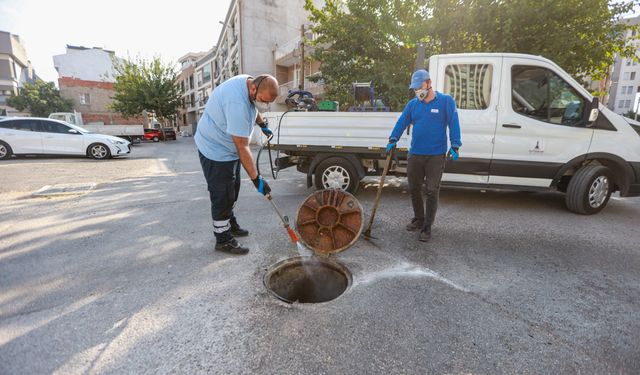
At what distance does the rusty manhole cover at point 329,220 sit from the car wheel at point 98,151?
11.2 m

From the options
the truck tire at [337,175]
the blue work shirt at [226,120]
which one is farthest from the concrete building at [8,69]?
the blue work shirt at [226,120]

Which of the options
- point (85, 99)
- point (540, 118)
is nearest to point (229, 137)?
point (540, 118)

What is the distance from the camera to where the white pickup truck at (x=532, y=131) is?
15.3ft

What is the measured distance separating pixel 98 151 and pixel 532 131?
42.8 ft

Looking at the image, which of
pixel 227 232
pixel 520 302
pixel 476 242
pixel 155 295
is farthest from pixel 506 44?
pixel 155 295

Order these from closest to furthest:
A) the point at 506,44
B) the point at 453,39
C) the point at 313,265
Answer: the point at 313,265 → the point at 506,44 → the point at 453,39

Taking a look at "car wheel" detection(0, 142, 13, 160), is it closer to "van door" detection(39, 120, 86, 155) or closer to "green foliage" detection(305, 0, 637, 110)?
"van door" detection(39, 120, 86, 155)

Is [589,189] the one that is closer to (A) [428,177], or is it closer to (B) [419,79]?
(A) [428,177]

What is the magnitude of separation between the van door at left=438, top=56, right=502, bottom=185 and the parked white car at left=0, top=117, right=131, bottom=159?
38.9ft

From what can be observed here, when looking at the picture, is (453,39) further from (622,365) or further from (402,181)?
(622,365)

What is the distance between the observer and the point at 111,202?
5.51m

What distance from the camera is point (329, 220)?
346 centimetres

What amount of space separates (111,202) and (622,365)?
6563mm

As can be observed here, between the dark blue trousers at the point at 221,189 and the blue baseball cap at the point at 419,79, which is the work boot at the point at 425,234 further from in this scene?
the dark blue trousers at the point at 221,189
